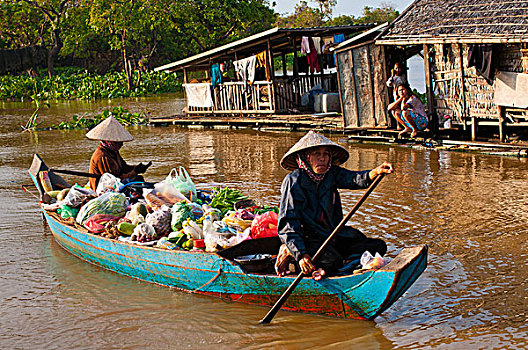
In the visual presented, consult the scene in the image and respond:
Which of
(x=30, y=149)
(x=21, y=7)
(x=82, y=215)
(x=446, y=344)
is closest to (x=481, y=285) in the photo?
(x=446, y=344)

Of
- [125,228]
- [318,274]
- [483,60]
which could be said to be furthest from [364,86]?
[318,274]

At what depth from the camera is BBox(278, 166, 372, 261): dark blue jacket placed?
496cm

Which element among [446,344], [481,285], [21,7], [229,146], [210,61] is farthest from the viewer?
[21,7]

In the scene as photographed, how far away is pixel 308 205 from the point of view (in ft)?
16.8

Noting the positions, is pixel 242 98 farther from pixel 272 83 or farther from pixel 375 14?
pixel 375 14

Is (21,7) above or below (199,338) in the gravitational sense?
above

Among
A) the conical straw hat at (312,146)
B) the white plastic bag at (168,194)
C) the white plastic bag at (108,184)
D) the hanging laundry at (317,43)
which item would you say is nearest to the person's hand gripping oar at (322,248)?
the conical straw hat at (312,146)

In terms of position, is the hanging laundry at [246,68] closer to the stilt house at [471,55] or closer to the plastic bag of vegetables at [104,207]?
the stilt house at [471,55]

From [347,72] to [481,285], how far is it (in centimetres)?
860

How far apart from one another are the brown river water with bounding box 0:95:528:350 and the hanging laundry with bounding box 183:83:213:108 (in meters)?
7.55

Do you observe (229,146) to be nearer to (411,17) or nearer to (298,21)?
(411,17)

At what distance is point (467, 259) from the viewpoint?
251 inches

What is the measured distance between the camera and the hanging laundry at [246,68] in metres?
17.0

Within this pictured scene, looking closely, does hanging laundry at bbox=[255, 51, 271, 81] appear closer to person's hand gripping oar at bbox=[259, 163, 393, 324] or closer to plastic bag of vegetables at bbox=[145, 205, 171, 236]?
plastic bag of vegetables at bbox=[145, 205, 171, 236]
